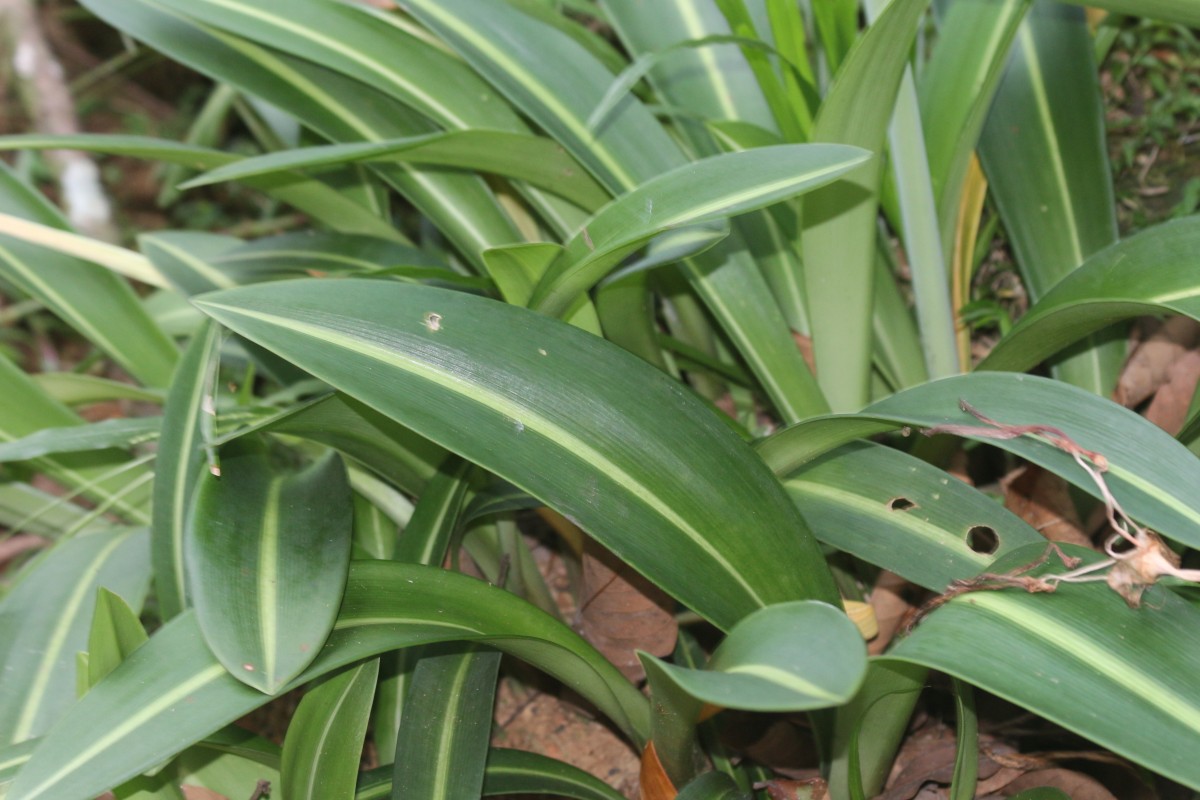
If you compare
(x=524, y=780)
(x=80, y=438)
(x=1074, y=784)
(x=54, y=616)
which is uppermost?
(x=80, y=438)

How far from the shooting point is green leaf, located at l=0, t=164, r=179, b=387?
96 centimetres

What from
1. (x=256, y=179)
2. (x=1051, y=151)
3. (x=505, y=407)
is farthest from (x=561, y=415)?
(x=1051, y=151)

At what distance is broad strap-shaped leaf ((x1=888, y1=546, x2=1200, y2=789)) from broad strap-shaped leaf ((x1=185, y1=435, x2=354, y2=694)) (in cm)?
31

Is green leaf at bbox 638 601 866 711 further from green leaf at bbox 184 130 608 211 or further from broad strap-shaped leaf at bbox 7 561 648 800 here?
green leaf at bbox 184 130 608 211

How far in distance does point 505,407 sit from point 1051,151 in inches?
25.2

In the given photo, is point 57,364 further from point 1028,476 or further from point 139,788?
point 1028,476

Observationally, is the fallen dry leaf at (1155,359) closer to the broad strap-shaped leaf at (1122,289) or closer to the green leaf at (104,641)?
the broad strap-shaped leaf at (1122,289)

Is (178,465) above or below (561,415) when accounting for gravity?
above

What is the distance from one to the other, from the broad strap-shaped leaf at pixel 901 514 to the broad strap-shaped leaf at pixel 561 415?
8cm

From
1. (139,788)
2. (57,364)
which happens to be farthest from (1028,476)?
(57,364)

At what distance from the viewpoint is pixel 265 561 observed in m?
0.56

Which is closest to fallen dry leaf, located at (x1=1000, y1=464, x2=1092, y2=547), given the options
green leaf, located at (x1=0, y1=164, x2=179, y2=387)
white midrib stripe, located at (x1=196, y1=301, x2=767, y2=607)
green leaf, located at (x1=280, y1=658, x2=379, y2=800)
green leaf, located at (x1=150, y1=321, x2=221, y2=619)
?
white midrib stripe, located at (x1=196, y1=301, x2=767, y2=607)

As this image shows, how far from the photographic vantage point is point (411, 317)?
535 mm

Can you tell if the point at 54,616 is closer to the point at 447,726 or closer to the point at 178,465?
the point at 178,465
